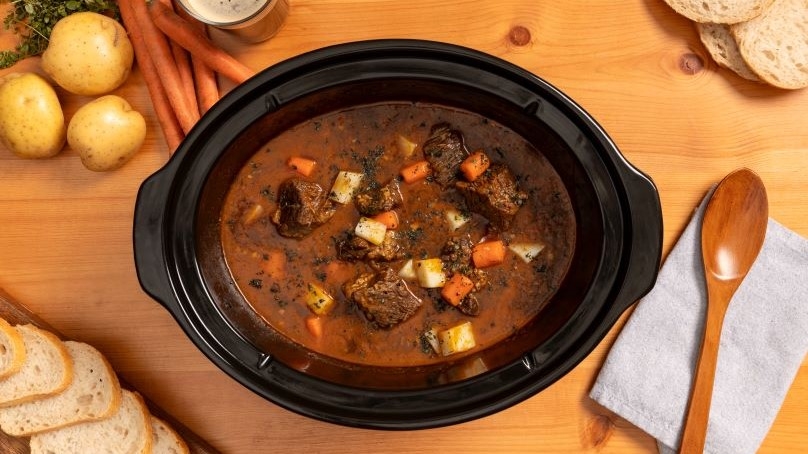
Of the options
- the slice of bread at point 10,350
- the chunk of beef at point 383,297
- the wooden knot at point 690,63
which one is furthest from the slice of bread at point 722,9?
the slice of bread at point 10,350

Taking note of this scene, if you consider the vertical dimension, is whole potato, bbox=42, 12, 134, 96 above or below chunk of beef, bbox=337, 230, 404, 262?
above

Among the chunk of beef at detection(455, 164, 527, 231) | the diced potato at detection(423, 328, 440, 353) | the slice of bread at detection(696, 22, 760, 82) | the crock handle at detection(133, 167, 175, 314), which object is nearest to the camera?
the crock handle at detection(133, 167, 175, 314)

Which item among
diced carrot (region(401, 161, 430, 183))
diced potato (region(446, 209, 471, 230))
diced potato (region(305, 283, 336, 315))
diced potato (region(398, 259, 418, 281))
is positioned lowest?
diced potato (region(305, 283, 336, 315))

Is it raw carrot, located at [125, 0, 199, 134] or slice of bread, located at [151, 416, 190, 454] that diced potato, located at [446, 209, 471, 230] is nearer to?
raw carrot, located at [125, 0, 199, 134]

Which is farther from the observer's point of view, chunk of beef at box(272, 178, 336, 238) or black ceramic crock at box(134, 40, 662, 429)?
chunk of beef at box(272, 178, 336, 238)

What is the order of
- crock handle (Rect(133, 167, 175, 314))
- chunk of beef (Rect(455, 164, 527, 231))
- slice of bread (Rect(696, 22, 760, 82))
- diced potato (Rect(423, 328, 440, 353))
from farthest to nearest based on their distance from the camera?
slice of bread (Rect(696, 22, 760, 82))
diced potato (Rect(423, 328, 440, 353))
chunk of beef (Rect(455, 164, 527, 231))
crock handle (Rect(133, 167, 175, 314))

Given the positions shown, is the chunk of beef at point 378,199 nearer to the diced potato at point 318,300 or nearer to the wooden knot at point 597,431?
the diced potato at point 318,300

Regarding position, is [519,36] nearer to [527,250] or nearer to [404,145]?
[404,145]

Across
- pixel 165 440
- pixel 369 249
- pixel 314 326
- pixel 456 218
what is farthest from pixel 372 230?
pixel 165 440

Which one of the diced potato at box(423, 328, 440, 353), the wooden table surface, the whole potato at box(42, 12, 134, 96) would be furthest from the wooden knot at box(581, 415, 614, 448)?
the whole potato at box(42, 12, 134, 96)
